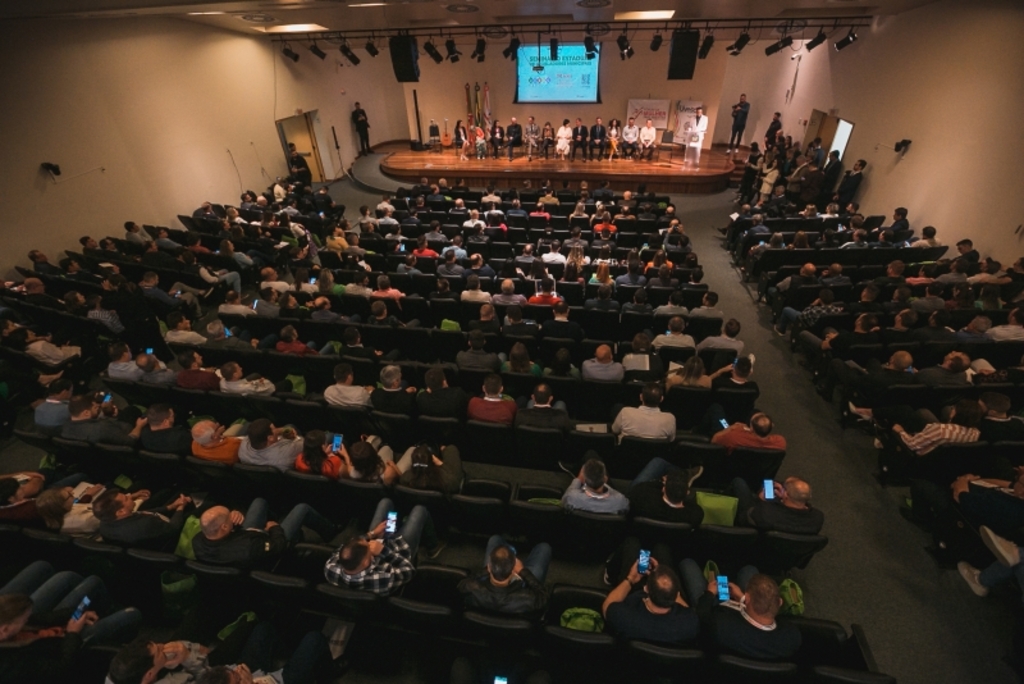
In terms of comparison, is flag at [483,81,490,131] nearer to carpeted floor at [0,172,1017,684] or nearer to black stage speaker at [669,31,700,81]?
black stage speaker at [669,31,700,81]

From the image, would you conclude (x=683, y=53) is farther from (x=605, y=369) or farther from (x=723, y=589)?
(x=723, y=589)

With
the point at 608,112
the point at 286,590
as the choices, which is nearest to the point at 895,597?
the point at 286,590

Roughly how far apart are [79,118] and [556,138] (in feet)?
37.3

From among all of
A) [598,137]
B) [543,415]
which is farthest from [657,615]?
[598,137]

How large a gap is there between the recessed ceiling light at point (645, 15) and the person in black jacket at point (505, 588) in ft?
35.4

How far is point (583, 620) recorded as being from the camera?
2.65 meters

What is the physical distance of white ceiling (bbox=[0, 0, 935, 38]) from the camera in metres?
7.73

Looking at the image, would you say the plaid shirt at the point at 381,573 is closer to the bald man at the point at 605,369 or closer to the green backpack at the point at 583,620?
the green backpack at the point at 583,620

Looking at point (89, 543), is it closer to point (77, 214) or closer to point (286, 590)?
point (286, 590)

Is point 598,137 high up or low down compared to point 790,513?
up

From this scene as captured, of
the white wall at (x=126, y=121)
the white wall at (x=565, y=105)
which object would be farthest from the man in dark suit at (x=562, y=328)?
the white wall at (x=565, y=105)

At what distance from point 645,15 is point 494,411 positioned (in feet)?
34.0

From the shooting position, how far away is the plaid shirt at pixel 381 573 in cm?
266

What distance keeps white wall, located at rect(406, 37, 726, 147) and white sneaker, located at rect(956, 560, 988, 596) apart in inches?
552
